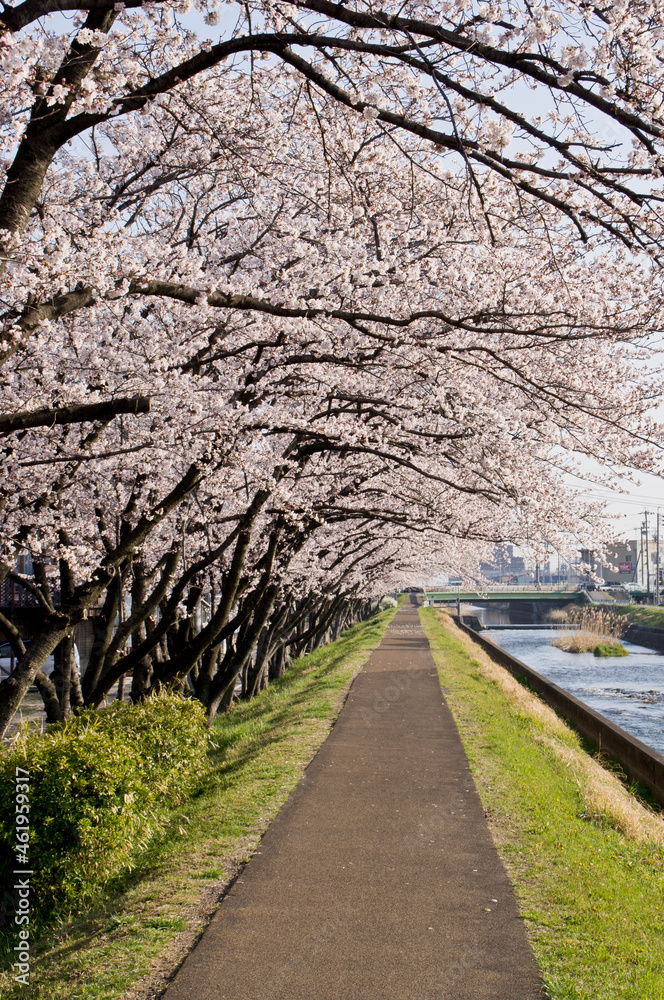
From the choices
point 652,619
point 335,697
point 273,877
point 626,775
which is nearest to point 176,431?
point 273,877

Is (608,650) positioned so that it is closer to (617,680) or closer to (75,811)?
(617,680)

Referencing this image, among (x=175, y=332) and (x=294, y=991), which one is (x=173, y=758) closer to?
(x=294, y=991)

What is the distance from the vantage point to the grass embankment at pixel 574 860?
4707mm

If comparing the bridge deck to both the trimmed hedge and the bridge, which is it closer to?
the bridge

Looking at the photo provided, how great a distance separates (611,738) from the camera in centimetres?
1598

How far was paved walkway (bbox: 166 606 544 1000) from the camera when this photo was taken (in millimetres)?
4465

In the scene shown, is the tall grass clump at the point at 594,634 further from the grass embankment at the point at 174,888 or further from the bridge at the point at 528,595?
the grass embankment at the point at 174,888

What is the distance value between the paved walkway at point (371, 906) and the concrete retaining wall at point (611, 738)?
500 centimetres

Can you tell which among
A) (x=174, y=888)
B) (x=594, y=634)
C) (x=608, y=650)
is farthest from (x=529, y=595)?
(x=174, y=888)

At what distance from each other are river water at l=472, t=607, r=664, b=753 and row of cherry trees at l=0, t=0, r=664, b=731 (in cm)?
1105

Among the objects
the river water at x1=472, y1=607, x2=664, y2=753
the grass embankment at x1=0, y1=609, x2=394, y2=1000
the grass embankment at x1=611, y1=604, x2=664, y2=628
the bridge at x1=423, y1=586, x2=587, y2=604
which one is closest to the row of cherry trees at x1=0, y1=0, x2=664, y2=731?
the grass embankment at x1=0, y1=609, x2=394, y2=1000

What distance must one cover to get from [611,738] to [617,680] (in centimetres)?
1736

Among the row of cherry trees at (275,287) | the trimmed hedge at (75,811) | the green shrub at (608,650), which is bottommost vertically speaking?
the green shrub at (608,650)

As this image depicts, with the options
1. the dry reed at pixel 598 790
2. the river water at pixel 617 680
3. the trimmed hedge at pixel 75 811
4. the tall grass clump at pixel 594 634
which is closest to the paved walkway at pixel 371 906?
the trimmed hedge at pixel 75 811
